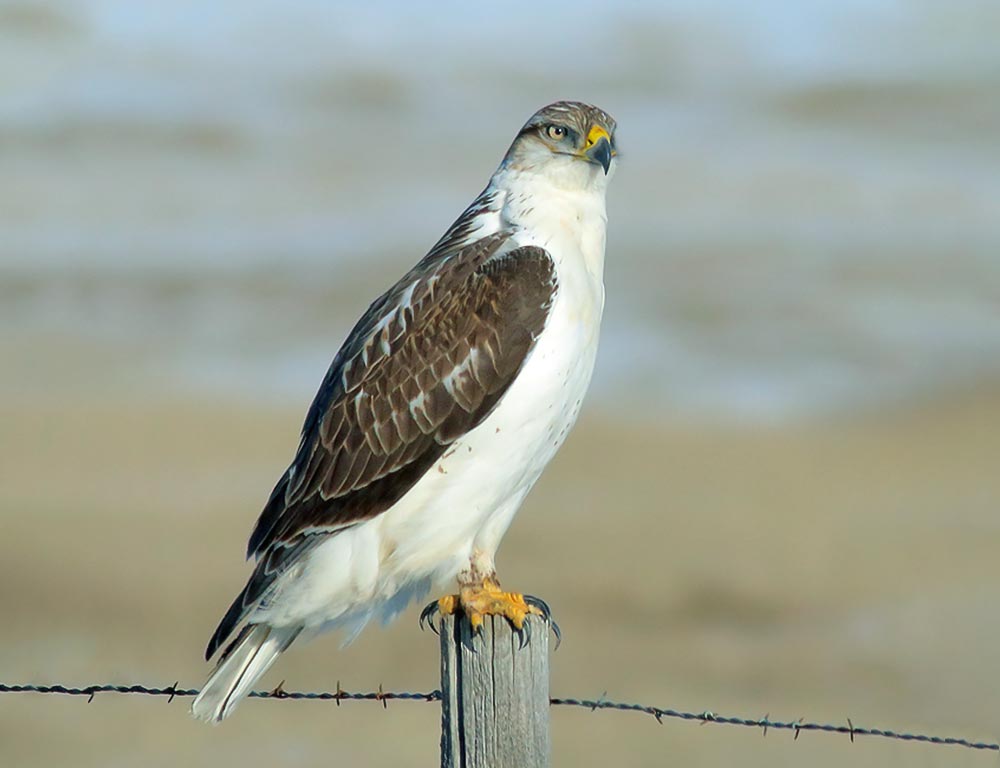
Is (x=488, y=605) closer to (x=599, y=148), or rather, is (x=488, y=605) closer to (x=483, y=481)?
(x=483, y=481)

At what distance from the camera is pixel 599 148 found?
6281 mm

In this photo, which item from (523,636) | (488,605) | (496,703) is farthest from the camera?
(488,605)

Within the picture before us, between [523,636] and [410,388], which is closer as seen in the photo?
[523,636]

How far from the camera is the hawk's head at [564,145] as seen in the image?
6.19 m

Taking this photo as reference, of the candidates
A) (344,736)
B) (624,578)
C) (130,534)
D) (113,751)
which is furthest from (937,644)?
(130,534)

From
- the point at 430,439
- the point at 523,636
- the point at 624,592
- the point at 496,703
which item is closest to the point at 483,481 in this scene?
the point at 430,439

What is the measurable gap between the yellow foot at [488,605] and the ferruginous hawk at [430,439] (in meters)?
0.01

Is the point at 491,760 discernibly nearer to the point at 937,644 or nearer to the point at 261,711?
the point at 261,711

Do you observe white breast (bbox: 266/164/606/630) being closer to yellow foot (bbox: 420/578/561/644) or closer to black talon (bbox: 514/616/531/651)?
yellow foot (bbox: 420/578/561/644)

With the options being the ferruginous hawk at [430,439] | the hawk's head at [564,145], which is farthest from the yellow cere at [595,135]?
the ferruginous hawk at [430,439]

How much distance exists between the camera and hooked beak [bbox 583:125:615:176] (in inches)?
246

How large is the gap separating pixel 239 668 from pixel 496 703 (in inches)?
58.0

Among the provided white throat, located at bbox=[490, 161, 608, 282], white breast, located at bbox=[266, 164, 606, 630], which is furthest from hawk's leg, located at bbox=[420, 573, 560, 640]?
white throat, located at bbox=[490, 161, 608, 282]

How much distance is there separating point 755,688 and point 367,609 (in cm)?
607
